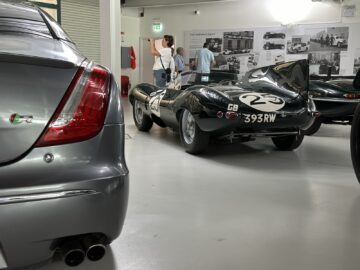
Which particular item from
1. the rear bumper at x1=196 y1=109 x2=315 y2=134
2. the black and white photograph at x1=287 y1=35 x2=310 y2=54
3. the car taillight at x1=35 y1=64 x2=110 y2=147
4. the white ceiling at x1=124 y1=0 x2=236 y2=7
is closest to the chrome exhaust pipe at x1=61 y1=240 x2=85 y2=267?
the car taillight at x1=35 y1=64 x2=110 y2=147

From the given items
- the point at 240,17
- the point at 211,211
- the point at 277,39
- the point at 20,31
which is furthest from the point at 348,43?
the point at 20,31

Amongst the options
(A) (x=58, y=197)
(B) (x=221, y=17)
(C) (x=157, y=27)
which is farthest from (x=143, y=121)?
(C) (x=157, y=27)

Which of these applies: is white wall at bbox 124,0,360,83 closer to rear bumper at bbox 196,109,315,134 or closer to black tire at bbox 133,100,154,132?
black tire at bbox 133,100,154,132

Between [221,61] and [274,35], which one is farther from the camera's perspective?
[221,61]

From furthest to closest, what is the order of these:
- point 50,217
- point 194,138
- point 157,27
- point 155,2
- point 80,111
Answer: point 157,27, point 155,2, point 194,138, point 80,111, point 50,217

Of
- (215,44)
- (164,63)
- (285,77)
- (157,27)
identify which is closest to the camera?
(285,77)

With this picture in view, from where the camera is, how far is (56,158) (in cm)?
127

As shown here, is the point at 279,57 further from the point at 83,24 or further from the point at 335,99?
the point at 335,99

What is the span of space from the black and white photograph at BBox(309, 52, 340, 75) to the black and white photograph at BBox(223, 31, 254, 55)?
1887mm

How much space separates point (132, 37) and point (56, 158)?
14.1m

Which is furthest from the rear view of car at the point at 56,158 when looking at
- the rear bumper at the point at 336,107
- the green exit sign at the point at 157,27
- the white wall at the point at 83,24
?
the green exit sign at the point at 157,27

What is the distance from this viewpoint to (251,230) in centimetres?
241

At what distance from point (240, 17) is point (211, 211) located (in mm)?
10677

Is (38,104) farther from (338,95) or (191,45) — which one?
(191,45)
